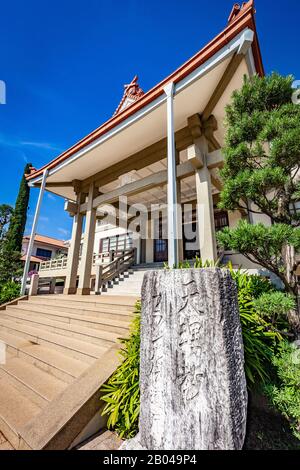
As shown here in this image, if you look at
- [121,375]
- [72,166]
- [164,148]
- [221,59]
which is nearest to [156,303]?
[121,375]

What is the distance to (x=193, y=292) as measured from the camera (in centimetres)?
183

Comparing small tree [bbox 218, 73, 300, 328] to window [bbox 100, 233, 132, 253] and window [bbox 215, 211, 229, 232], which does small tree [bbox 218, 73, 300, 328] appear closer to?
window [bbox 215, 211, 229, 232]

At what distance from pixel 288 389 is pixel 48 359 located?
10.9 feet

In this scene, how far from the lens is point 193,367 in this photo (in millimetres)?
1731

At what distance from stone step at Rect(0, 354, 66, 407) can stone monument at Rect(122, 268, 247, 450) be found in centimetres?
124

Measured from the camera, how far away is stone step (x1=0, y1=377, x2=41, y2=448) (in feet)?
6.53

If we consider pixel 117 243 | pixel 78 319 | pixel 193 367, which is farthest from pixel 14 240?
pixel 193 367

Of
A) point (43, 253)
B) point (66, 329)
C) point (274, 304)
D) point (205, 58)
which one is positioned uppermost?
point (205, 58)

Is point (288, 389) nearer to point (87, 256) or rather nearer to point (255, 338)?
point (255, 338)

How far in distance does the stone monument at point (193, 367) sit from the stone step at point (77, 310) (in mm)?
1994

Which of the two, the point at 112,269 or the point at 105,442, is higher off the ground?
the point at 112,269

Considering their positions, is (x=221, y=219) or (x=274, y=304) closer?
(x=274, y=304)

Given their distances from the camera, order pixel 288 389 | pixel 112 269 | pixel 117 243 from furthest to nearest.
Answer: pixel 117 243 < pixel 112 269 < pixel 288 389

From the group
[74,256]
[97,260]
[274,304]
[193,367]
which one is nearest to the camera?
[193,367]
